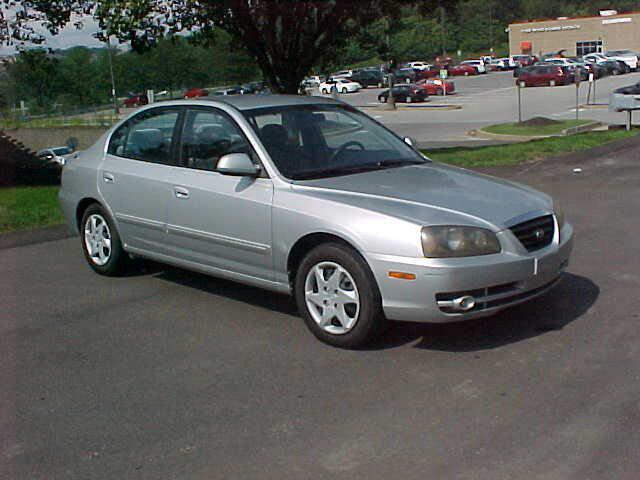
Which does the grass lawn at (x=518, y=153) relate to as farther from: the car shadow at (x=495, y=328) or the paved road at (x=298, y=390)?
the car shadow at (x=495, y=328)

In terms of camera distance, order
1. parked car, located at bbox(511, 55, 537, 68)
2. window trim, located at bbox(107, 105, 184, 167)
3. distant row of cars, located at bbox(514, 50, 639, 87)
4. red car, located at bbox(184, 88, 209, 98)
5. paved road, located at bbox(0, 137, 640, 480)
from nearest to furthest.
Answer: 1. paved road, located at bbox(0, 137, 640, 480)
2. window trim, located at bbox(107, 105, 184, 167)
3. red car, located at bbox(184, 88, 209, 98)
4. distant row of cars, located at bbox(514, 50, 639, 87)
5. parked car, located at bbox(511, 55, 537, 68)

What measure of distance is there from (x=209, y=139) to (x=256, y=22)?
9698 millimetres

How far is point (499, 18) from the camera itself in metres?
122

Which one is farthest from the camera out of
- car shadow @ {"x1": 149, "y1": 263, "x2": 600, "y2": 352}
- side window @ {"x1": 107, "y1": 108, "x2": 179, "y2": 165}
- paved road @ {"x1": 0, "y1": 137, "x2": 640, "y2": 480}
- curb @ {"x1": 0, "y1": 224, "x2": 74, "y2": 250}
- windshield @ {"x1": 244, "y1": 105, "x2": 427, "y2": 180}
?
curb @ {"x1": 0, "y1": 224, "x2": 74, "y2": 250}

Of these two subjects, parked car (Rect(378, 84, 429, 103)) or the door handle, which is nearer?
the door handle

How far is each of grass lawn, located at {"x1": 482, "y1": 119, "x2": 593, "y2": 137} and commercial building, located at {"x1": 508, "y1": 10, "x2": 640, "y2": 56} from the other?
Answer: 66193 millimetres

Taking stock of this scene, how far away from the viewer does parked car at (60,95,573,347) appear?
536 cm

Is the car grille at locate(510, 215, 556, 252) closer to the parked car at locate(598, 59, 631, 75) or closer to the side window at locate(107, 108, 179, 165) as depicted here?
the side window at locate(107, 108, 179, 165)

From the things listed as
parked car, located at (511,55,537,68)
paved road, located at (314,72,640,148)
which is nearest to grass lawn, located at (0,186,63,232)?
paved road, located at (314,72,640,148)

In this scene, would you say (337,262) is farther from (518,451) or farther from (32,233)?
(32,233)

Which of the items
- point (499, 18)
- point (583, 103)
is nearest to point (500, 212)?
point (583, 103)

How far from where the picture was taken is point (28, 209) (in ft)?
37.2

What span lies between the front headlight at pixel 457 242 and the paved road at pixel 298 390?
0.65 m

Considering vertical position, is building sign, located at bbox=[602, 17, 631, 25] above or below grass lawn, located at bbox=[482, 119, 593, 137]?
above
